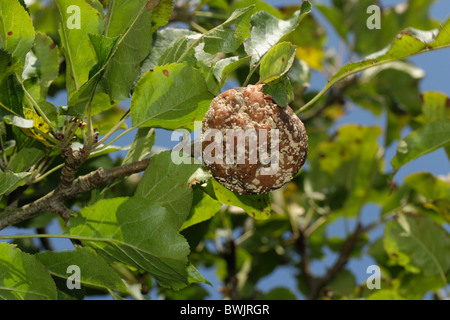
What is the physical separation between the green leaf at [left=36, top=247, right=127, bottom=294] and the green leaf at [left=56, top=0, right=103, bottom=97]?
1.16 feet

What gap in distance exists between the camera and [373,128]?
2.29 metres

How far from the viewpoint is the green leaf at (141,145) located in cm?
123

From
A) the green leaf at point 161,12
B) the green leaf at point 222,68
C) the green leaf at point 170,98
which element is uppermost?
the green leaf at point 161,12

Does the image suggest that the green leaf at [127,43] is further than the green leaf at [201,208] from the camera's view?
No

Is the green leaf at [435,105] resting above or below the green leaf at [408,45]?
below

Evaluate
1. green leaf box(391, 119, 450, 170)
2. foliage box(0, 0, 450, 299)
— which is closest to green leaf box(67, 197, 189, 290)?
foliage box(0, 0, 450, 299)

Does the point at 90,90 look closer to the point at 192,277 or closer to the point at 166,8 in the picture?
the point at 166,8

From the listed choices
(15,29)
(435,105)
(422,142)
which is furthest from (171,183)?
(435,105)

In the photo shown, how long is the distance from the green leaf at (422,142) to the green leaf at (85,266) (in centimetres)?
71

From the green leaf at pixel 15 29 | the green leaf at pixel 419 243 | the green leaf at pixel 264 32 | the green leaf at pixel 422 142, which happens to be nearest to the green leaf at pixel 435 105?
the green leaf at pixel 422 142

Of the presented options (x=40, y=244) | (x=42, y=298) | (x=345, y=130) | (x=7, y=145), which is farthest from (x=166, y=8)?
(x=345, y=130)

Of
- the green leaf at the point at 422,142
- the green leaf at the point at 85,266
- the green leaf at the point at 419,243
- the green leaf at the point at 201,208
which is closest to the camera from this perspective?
the green leaf at the point at 85,266

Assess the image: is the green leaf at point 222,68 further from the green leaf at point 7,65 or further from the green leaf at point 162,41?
the green leaf at point 7,65

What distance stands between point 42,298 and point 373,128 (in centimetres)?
166
